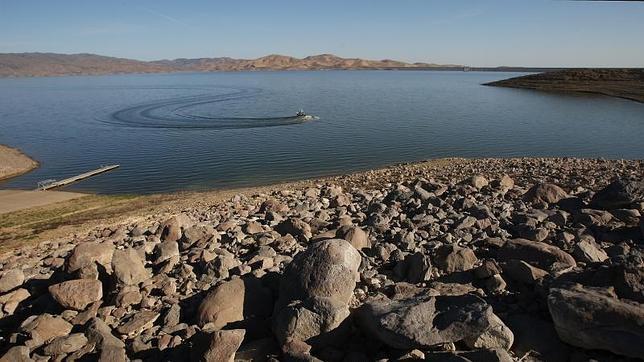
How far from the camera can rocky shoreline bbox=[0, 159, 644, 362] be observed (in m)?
6.84

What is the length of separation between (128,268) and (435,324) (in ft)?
22.2

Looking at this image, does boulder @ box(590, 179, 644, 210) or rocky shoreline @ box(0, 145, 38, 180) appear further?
rocky shoreline @ box(0, 145, 38, 180)

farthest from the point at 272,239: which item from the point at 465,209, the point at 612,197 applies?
the point at 612,197

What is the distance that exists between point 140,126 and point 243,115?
13548mm

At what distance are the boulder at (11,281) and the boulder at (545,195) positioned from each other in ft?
48.2

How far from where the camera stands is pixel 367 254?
35.1ft

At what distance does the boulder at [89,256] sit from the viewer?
10180 millimetres

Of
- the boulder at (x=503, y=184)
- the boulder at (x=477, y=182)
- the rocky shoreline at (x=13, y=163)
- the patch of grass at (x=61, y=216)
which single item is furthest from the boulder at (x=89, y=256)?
the rocky shoreline at (x=13, y=163)

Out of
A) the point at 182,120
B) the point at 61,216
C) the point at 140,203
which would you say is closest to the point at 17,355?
the point at 61,216

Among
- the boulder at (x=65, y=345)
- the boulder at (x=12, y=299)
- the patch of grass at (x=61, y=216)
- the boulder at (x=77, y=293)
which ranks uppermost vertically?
the boulder at (x=77, y=293)

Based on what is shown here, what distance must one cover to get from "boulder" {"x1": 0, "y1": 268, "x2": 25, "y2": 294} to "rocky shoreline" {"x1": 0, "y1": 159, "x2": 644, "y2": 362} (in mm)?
25

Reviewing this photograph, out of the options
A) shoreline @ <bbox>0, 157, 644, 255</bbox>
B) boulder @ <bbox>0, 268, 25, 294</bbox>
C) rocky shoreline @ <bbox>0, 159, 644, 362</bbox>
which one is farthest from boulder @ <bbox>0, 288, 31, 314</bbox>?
shoreline @ <bbox>0, 157, 644, 255</bbox>

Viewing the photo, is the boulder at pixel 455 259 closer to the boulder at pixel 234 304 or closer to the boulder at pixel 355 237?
the boulder at pixel 355 237

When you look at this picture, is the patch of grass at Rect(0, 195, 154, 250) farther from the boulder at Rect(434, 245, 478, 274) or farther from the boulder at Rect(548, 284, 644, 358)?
the boulder at Rect(548, 284, 644, 358)
